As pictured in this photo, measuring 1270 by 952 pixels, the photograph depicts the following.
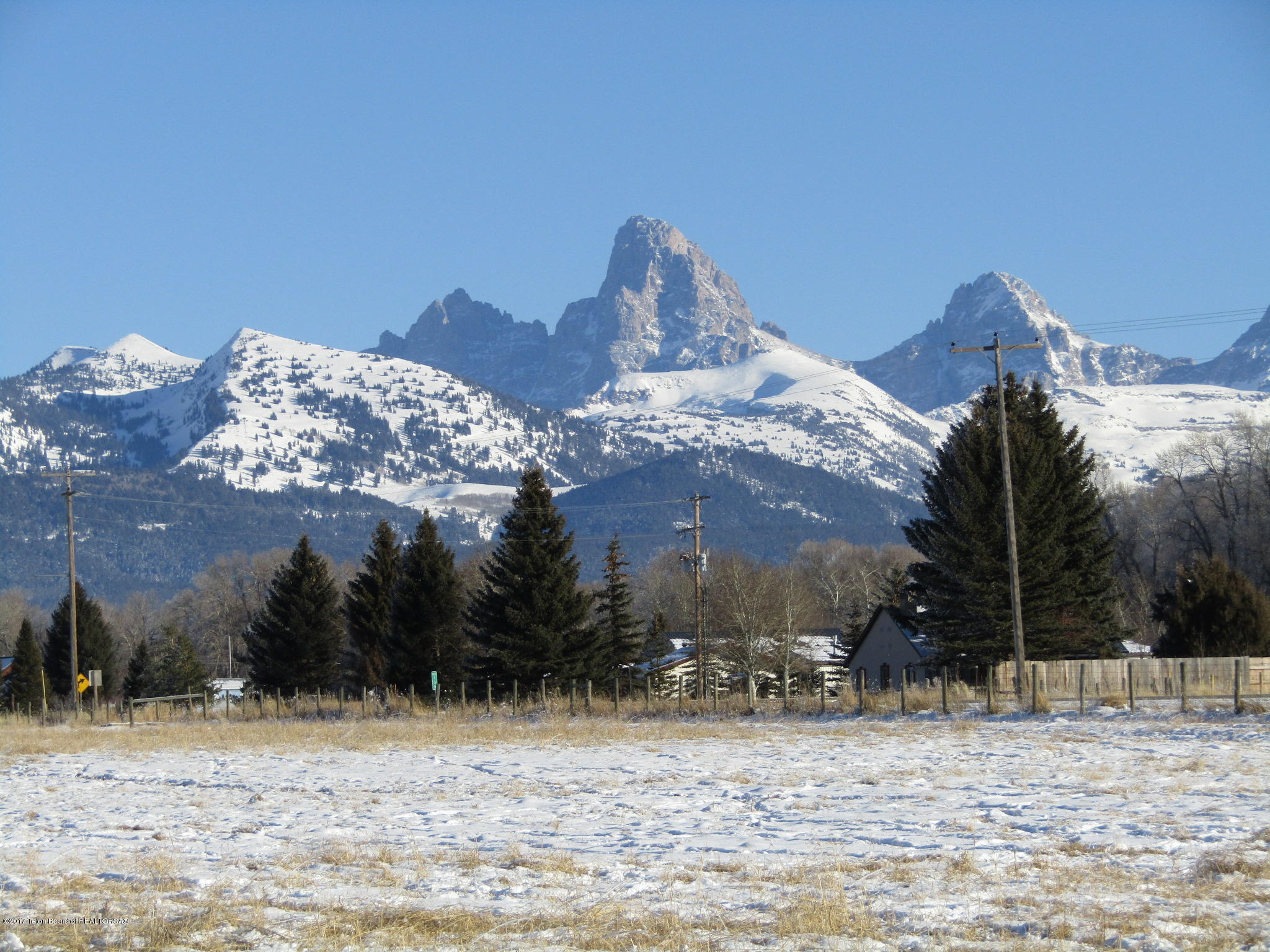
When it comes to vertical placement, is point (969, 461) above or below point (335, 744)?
above

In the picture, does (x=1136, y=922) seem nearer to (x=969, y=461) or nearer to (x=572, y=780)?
(x=572, y=780)

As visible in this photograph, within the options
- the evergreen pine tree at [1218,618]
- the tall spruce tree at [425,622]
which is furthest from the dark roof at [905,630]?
the tall spruce tree at [425,622]

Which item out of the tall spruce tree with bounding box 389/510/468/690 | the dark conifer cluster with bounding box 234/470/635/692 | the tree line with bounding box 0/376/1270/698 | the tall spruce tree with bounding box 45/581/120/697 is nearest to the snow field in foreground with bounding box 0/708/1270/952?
the tree line with bounding box 0/376/1270/698

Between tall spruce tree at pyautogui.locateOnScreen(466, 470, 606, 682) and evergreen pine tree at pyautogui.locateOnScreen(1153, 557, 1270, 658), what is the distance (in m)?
23.6

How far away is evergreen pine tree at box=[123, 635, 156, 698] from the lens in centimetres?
7538

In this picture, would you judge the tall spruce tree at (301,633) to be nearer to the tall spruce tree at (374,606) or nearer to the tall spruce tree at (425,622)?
the tall spruce tree at (374,606)

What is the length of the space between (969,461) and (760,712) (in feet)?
44.4

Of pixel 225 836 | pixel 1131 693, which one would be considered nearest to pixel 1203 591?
pixel 1131 693

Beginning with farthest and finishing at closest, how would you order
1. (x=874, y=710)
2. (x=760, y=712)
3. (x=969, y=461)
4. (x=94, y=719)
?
(x=94, y=719)
(x=969, y=461)
(x=760, y=712)
(x=874, y=710)

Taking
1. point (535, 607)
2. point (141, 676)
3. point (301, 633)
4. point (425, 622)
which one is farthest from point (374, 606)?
point (141, 676)

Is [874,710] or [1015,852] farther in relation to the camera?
[874,710]

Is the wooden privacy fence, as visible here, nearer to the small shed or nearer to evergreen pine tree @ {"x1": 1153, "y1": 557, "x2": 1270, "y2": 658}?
evergreen pine tree @ {"x1": 1153, "y1": 557, "x2": 1270, "y2": 658}

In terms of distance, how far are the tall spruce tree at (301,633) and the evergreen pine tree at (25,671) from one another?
843 inches

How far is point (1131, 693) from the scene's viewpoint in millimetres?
27953
